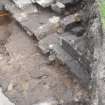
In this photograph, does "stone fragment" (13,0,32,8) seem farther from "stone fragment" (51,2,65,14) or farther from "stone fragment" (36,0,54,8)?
"stone fragment" (51,2,65,14)

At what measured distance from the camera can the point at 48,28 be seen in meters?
6.01

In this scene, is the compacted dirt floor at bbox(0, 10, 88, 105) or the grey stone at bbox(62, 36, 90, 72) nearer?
the grey stone at bbox(62, 36, 90, 72)

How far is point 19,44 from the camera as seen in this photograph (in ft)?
19.6

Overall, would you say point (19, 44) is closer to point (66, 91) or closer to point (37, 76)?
point (37, 76)

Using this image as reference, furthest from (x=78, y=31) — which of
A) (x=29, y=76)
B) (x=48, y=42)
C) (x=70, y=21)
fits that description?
(x=29, y=76)

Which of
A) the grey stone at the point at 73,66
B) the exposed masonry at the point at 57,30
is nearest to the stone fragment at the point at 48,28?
the exposed masonry at the point at 57,30

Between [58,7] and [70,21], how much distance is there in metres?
0.53

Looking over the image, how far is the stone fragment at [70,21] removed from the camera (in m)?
5.77

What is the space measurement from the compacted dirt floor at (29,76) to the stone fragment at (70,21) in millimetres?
662

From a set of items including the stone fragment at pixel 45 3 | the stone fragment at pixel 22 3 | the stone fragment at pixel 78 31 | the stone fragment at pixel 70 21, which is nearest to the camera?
the stone fragment at pixel 78 31

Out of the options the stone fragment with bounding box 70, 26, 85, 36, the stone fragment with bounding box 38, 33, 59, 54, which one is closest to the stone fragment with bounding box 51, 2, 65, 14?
the stone fragment with bounding box 38, 33, 59, 54

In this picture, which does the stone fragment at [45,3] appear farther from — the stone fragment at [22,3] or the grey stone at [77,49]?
the grey stone at [77,49]

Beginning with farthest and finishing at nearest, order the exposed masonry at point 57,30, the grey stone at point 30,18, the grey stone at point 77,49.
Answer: the grey stone at point 30,18
the exposed masonry at point 57,30
the grey stone at point 77,49

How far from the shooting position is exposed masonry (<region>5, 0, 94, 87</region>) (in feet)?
16.1
